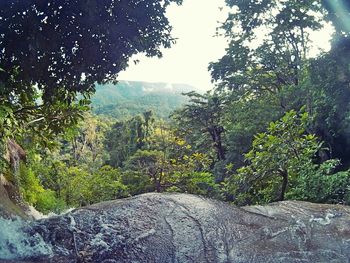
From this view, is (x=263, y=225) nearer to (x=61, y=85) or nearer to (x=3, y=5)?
(x=61, y=85)

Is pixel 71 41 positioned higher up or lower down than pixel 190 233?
higher up

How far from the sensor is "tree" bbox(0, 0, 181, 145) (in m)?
5.65

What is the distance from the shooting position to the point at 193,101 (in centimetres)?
2325

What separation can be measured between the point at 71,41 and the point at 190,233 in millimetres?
3209

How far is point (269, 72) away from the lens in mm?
19609

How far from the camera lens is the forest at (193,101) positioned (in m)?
5.96

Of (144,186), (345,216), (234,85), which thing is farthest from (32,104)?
(234,85)

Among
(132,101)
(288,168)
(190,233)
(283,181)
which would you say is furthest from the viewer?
(132,101)

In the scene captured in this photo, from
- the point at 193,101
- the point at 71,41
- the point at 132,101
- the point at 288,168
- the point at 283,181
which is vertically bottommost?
the point at 283,181

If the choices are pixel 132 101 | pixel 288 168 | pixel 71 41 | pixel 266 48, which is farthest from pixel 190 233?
pixel 132 101

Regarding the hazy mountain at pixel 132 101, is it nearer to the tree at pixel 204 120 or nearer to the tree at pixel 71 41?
the tree at pixel 204 120

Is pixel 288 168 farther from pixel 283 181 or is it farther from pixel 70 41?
pixel 70 41

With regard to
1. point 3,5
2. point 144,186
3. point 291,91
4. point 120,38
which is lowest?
point 144,186

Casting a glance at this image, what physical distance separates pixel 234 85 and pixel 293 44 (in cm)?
337
